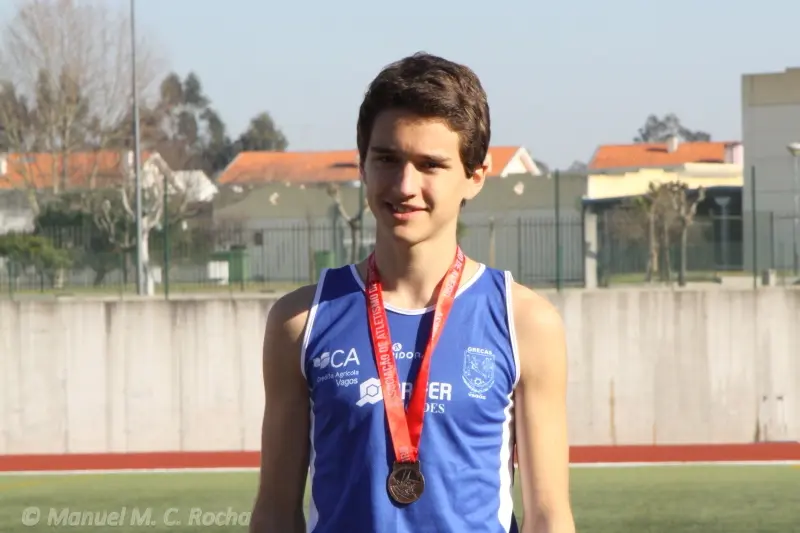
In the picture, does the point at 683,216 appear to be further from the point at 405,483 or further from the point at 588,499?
the point at 405,483

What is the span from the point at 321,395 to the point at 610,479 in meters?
10.1

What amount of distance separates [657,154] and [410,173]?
76.4 metres

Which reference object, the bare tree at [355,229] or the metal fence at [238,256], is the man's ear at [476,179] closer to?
the bare tree at [355,229]

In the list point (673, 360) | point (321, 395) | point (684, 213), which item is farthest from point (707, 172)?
point (321, 395)

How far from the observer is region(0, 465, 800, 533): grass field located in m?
10.1

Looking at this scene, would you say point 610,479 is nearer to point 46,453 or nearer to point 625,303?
point 625,303

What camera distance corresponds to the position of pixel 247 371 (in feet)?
47.5

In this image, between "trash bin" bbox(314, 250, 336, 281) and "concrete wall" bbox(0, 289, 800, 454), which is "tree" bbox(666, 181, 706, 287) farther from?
"trash bin" bbox(314, 250, 336, 281)

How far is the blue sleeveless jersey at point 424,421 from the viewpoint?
7.66 feet

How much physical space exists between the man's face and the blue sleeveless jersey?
0.15m

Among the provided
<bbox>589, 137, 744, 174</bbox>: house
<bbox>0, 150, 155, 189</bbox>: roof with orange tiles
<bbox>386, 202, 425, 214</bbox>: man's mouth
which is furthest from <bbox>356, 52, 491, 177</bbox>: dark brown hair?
<bbox>589, 137, 744, 174</bbox>: house

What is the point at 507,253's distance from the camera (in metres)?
15.8

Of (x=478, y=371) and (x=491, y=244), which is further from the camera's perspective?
(x=491, y=244)

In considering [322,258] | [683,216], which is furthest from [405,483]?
[683,216]
